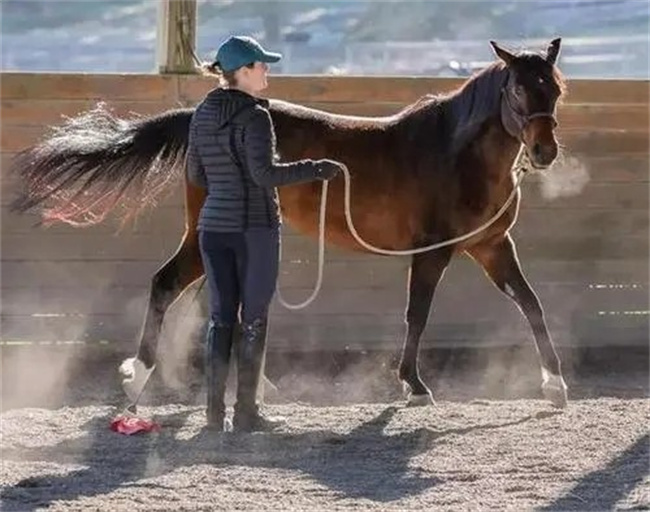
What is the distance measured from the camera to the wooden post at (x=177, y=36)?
27.7ft

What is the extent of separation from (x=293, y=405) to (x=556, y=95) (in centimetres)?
184

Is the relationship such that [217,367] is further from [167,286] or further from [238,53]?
[238,53]

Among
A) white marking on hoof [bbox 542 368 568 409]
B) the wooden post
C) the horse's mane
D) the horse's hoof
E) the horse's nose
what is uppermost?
the wooden post

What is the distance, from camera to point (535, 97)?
652 cm

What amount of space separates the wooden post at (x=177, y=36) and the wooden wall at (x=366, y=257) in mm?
125

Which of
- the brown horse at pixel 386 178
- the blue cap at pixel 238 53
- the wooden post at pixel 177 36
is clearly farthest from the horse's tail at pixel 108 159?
the wooden post at pixel 177 36

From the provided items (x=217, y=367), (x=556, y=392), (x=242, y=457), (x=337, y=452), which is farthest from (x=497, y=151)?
(x=242, y=457)

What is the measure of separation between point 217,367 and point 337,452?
0.66 meters

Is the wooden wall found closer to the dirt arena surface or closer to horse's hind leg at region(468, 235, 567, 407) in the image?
the dirt arena surface

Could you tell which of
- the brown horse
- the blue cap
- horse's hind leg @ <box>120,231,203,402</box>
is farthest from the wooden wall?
the blue cap

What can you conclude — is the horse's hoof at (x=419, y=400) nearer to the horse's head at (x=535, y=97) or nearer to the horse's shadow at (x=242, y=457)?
the horse's shadow at (x=242, y=457)

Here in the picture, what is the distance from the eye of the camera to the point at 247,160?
231 inches

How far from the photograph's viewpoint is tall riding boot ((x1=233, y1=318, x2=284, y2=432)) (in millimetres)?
6059

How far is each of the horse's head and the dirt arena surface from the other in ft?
3.79
